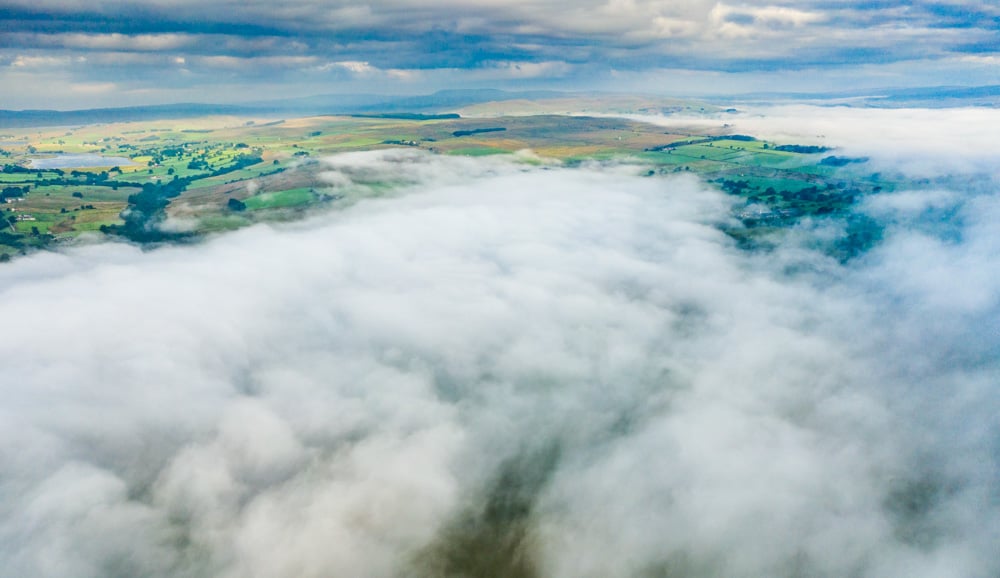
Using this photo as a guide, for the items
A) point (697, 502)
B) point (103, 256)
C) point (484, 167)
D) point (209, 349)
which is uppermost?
point (484, 167)

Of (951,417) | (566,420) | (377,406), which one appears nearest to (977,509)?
(951,417)

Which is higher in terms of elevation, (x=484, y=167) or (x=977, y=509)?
(x=484, y=167)

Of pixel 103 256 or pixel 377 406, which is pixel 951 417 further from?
pixel 103 256

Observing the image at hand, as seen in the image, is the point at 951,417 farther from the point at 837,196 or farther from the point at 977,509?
the point at 837,196

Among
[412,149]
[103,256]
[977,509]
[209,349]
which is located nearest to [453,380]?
[209,349]

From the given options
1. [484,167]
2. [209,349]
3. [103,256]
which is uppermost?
[484,167]

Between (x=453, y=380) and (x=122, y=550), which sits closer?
(x=122, y=550)

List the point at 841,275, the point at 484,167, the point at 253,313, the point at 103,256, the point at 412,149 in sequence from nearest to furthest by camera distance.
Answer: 1. the point at 253,313
2. the point at 103,256
3. the point at 841,275
4. the point at 484,167
5. the point at 412,149

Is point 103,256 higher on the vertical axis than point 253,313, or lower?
higher

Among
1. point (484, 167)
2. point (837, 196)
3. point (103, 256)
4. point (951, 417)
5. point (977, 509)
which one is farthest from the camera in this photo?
point (484, 167)
